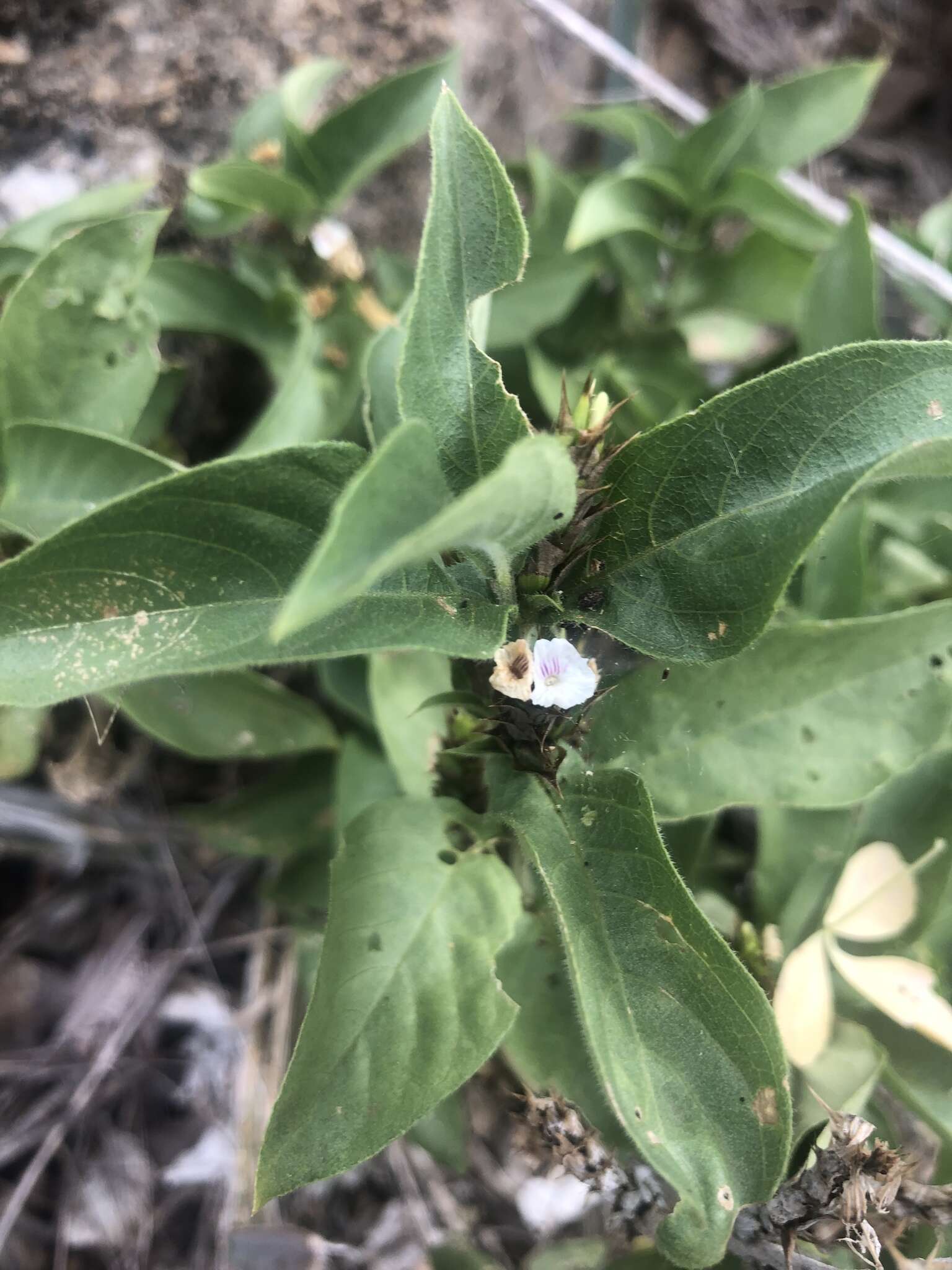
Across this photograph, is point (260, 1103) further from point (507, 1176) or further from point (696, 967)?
point (696, 967)

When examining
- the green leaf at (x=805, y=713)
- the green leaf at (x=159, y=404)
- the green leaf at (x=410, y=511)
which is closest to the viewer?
the green leaf at (x=410, y=511)

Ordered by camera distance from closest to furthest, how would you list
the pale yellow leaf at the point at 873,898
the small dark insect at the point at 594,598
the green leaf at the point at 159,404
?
the small dark insect at the point at 594,598
the pale yellow leaf at the point at 873,898
the green leaf at the point at 159,404

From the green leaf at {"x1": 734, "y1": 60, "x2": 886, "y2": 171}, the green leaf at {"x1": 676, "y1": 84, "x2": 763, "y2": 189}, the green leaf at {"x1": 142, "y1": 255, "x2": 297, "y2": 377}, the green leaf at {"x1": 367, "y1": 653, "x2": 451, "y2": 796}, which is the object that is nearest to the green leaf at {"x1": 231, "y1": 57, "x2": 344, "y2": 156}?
the green leaf at {"x1": 142, "y1": 255, "x2": 297, "y2": 377}

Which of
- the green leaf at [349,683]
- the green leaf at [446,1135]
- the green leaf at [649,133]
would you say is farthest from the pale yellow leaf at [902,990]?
the green leaf at [649,133]

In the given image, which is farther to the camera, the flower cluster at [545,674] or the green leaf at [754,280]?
the green leaf at [754,280]

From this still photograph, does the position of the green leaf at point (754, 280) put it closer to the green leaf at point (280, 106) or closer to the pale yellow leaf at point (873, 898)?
the green leaf at point (280, 106)

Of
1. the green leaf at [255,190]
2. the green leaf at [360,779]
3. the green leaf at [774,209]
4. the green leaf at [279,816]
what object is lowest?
the green leaf at [279,816]

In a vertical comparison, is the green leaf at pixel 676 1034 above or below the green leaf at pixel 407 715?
above
